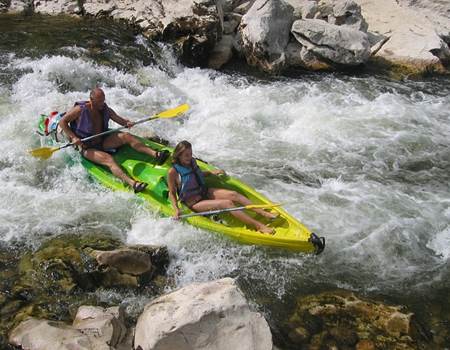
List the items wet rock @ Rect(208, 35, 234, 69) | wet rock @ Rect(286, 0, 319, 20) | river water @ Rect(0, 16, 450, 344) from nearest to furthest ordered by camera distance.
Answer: river water @ Rect(0, 16, 450, 344) < wet rock @ Rect(208, 35, 234, 69) < wet rock @ Rect(286, 0, 319, 20)

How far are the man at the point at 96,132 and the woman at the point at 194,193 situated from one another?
2.60 feet

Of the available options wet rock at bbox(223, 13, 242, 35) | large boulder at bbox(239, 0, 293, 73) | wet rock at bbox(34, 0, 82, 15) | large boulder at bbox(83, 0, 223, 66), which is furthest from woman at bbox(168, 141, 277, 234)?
wet rock at bbox(34, 0, 82, 15)

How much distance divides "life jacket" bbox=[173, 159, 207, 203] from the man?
0.79 metres

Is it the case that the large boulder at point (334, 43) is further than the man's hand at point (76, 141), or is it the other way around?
the large boulder at point (334, 43)

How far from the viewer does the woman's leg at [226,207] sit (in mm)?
5316

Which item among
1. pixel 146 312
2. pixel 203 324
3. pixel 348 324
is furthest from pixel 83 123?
pixel 348 324

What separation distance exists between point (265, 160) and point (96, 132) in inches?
92.4

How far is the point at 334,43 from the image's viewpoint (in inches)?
399

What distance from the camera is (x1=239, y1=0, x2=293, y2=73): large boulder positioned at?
10070 mm

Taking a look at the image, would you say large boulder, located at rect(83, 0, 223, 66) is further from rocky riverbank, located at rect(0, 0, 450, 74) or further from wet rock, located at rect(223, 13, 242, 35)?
wet rock, located at rect(223, 13, 242, 35)

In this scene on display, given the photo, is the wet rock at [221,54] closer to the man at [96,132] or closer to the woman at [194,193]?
the man at [96,132]

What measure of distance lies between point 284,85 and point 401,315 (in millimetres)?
5836

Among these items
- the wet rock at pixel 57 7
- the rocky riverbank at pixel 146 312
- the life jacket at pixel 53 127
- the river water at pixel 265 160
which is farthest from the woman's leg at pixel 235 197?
the wet rock at pixel 57 7

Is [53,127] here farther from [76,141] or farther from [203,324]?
[203,324]
